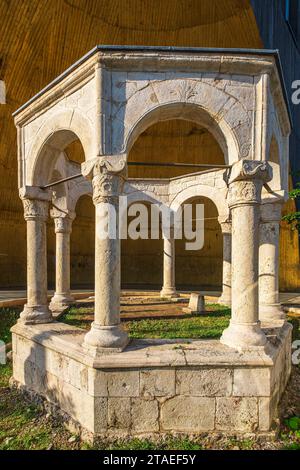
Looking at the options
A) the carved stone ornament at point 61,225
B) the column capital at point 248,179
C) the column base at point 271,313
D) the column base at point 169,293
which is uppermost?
the column capital at point 248,179

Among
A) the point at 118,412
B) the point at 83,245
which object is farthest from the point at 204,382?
the point at 83,245

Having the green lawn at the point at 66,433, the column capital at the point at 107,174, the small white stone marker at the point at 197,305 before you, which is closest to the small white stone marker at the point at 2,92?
the column capital at the point at 107,174

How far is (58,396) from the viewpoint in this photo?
453cm

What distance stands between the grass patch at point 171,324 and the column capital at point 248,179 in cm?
270

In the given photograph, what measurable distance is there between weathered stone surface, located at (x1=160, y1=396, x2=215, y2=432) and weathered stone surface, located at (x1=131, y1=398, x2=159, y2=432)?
0.41 feet

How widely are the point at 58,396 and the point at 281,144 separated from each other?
632cm

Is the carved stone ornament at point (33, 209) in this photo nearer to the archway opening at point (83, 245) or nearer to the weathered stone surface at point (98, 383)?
the weathered stone surface at point (98, 383)

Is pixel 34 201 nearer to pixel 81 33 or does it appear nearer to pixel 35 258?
pixel 35 258

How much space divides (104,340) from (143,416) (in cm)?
115

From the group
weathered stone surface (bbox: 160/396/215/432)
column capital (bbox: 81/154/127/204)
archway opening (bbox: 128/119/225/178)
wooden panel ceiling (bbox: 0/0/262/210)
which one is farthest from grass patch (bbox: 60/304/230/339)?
archway opening (bbox: 128/119/225/178)

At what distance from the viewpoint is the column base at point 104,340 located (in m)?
4.03

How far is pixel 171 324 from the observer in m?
6.75

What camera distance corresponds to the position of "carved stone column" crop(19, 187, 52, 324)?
569 cm
